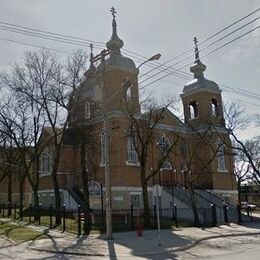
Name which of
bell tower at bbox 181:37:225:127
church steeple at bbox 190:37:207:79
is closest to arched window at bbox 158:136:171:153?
bell tower at bbox 181:37:225:127

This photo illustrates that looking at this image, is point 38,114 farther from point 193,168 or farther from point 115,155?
point 193,168

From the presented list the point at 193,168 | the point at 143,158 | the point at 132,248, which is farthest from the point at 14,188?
the point at 132,248

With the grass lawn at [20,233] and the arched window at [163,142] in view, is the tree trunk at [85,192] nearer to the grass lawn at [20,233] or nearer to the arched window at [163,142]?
the grass lawn at [20,233]

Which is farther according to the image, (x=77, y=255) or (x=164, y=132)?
(x=164, y=132)

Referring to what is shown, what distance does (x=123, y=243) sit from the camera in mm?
19797

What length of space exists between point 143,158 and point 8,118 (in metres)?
13.7

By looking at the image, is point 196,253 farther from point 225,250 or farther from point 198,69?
point 198,69

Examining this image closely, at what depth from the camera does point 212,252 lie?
17.6 metres

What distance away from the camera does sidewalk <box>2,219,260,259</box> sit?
57.6ft

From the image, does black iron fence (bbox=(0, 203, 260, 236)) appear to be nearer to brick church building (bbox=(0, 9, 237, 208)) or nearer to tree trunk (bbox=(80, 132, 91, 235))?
tree trunk (bbox=(80, 132, 91, 235))

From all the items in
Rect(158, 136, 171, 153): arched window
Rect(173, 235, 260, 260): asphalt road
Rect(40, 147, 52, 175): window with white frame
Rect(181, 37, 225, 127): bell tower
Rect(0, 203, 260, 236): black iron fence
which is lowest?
Rect(173, 235, 260, 260): asphalt road

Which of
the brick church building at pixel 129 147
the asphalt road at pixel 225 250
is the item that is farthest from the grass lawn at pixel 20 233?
the asphalt road at pixel 225 250

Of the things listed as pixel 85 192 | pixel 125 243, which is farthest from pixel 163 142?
pixel 125 243

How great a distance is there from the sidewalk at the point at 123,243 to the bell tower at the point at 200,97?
2227cm
